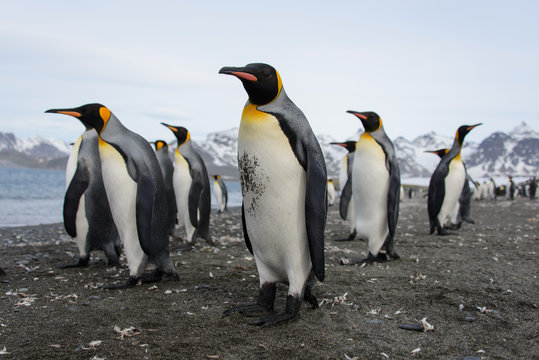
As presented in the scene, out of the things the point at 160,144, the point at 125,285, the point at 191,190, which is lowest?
the point at 125,285

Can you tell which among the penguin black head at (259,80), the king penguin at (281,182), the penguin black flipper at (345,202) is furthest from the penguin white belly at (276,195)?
the penguin black flipper at (345,202)

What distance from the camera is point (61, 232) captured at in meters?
11.3

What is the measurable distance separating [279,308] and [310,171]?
4.11ft

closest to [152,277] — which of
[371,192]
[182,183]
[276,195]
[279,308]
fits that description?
[279,308]

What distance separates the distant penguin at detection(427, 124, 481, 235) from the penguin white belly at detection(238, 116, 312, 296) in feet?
21.5

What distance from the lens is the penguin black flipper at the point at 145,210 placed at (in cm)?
431

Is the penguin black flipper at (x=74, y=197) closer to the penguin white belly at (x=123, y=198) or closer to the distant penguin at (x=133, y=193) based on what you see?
the distant penguin at (x=133, y=193)

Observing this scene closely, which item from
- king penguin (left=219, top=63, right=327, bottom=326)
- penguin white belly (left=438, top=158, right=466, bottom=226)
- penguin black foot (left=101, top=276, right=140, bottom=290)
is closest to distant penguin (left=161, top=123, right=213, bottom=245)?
penguin black foot (left=101, top=276, right=140, bottom=290)

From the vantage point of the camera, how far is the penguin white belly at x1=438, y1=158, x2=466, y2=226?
9.16 meters

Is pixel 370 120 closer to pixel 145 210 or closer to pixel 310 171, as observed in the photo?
pixel 310 171

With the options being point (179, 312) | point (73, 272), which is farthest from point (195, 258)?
point (179, 312)

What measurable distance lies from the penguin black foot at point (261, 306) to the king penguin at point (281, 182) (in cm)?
1

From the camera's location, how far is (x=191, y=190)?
7953mm

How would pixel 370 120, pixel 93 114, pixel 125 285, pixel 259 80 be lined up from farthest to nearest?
pixel 370 120
pixel 93 114
pixel 125 285
pixel 259 80
